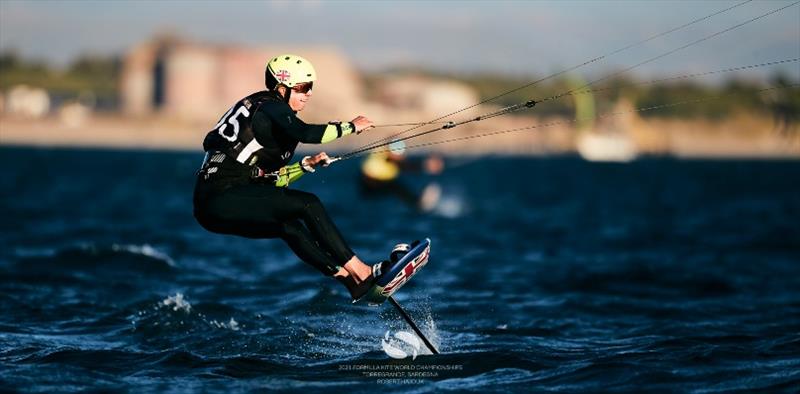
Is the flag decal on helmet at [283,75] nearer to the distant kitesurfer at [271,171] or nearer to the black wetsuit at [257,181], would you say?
the distant kitesurfer at [271,171]

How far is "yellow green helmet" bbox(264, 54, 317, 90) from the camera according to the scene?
378 inches

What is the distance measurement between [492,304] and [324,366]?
4543mm

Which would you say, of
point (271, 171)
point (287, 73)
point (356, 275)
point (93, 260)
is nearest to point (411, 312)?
point (356, 275)

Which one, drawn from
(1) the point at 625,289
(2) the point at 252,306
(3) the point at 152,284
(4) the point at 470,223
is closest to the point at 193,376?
(2) the point at 252,306

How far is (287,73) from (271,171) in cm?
81

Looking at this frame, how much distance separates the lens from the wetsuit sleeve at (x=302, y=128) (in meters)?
9.24

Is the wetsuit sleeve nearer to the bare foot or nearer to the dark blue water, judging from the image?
the bare foot

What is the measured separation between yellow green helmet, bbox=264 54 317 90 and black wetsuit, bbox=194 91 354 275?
0.41 ft

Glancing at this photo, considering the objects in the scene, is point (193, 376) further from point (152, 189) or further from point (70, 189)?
point (152, 189)

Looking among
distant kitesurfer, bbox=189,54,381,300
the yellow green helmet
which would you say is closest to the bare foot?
distant kitesurfer, bbox=189,54,381,300

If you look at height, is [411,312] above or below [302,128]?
below

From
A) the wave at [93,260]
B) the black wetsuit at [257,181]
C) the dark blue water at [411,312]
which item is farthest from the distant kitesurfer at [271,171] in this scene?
the wave at [93,260]

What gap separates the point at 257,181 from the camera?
9.65 metres

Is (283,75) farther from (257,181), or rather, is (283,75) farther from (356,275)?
(356,275)
